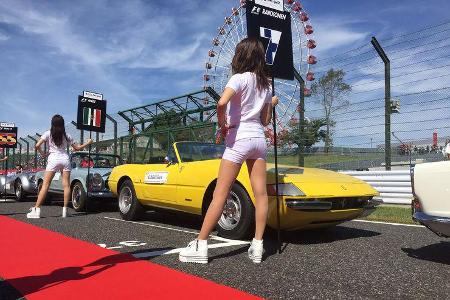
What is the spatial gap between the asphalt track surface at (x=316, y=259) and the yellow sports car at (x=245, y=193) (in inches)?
10.3

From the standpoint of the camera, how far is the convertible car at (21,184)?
1055 centimetres

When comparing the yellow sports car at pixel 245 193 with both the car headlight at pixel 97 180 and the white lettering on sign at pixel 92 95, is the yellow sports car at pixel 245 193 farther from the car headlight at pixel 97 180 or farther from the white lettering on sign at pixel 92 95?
the white lettering on sign at pixel 92 95

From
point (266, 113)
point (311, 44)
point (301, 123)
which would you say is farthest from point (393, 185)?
point (311, 44)

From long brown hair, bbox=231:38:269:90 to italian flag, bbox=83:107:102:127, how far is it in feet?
20.1

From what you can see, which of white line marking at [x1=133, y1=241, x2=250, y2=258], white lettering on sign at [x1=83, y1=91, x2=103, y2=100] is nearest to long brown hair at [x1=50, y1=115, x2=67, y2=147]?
white lettering on sign at [x1=83, y1=91, x2=103, y2=100]

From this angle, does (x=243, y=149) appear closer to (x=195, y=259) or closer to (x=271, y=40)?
(x=195, y=259)

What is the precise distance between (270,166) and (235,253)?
132cm

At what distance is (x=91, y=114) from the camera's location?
363 inches

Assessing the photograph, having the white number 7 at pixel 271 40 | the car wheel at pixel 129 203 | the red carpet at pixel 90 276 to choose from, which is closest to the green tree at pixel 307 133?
the car wheel at pixel 129 203

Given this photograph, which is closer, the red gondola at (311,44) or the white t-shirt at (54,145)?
the white t-shirt at (54,145)

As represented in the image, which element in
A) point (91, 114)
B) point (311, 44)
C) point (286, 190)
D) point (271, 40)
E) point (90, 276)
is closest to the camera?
point (90, 276)

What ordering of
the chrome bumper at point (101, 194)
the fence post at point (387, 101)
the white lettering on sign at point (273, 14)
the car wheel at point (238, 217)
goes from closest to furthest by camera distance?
the car wheel at point (238, 217) → the white lettering on sign at point (273, 14) → the chrome bumper at point (101, 194) → the fence post at point (387, 101)

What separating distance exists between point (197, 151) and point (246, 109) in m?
2.29

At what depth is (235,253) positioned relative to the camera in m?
3.97
